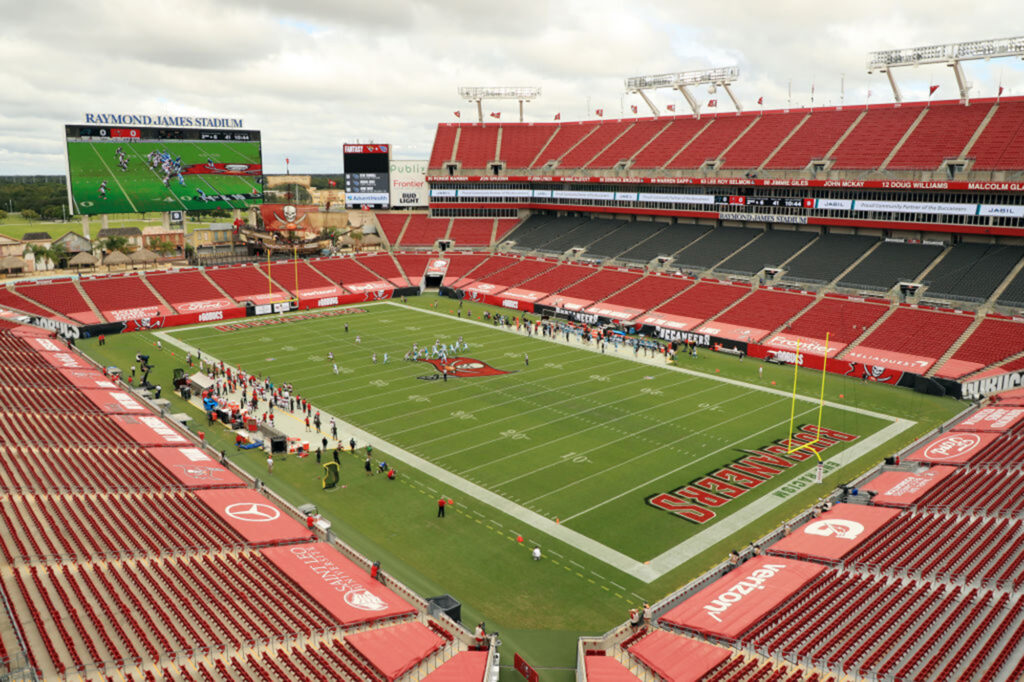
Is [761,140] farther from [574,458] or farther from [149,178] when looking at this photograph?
[149,178]

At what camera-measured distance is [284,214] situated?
229 ft

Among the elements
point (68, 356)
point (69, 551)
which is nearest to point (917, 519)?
point (69, 551)

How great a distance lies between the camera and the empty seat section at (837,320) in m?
43.8

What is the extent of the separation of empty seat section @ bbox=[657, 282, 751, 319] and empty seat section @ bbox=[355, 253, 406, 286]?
2765cm

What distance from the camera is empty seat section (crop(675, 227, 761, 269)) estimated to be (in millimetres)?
58281

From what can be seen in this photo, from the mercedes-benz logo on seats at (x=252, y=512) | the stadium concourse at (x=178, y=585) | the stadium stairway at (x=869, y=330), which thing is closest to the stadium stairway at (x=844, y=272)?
the stadium stairway at (x=869, y=330)

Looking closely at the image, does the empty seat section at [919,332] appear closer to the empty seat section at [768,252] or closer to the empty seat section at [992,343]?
the empty seat section at [992,343]

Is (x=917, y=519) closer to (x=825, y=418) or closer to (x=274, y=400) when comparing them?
(x=825, y=418)

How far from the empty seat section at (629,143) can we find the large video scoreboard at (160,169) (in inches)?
1353

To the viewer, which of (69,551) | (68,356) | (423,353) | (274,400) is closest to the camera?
(69,551)

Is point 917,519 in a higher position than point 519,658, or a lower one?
higher

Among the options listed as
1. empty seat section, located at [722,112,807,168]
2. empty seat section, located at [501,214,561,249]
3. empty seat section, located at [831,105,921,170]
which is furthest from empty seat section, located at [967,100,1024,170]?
empty seat section, located at [501,214,561,249]

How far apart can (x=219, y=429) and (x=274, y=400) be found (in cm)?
340

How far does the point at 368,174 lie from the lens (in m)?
76.8
